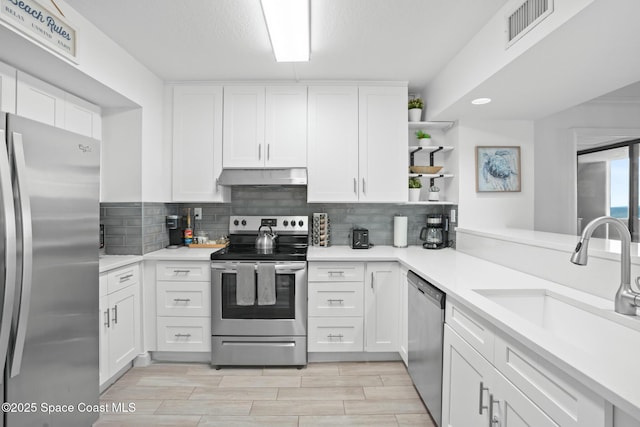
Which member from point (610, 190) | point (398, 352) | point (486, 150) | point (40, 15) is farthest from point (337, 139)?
point (610, 190)

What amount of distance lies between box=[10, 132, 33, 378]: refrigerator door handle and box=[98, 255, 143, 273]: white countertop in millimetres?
985

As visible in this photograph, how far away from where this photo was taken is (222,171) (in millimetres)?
3154

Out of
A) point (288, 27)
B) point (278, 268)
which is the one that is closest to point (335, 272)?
point (278, 268)

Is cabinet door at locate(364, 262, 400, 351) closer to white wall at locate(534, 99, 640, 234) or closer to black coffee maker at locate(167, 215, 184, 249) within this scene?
white wall at locate(534, 99, 640, 234)

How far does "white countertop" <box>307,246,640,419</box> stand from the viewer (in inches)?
33.9

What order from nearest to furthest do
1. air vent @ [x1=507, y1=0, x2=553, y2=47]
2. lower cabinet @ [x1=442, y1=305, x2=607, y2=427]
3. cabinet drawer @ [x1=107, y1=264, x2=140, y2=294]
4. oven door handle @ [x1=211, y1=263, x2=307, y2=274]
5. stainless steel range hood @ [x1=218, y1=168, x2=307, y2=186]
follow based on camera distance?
1. lower cabinet @ [x1=442, y1=305, x2=607, y2=427]
2. air vent @ [x1=507, y1=0, x2=553, y2=47]
3. cabinet drawer @ [x1=107, y1=264, x2=140, y2=294]
4. oven door handle @ [x1=211, y1=263, x2=307, y2=274]
5. stainless steel range hood @ [x1=218, y1=168, x2=307, y2=186]

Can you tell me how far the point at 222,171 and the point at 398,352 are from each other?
2.20 metres

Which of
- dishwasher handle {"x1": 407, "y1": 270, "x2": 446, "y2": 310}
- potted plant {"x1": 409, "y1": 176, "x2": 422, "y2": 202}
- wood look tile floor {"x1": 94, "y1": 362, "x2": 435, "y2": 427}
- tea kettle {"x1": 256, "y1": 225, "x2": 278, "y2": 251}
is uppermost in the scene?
potted plant {"x1": 409, "y1": 176, "x2": 422, "y2": 202}

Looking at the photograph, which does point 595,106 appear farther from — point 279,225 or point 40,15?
point 40,15

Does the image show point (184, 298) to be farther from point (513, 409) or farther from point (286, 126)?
point (513, 409)

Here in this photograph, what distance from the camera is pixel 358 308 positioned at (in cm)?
286

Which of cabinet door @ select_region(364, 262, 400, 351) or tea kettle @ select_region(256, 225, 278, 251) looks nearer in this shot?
cabinet door @ select_region(364, 262, 400, 351)

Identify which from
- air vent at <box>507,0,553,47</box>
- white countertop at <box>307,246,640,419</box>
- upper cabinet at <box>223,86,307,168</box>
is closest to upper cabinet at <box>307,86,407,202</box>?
upper cabinet at <box>223,86,307,168</box>

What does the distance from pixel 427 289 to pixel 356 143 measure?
5.19 ft
